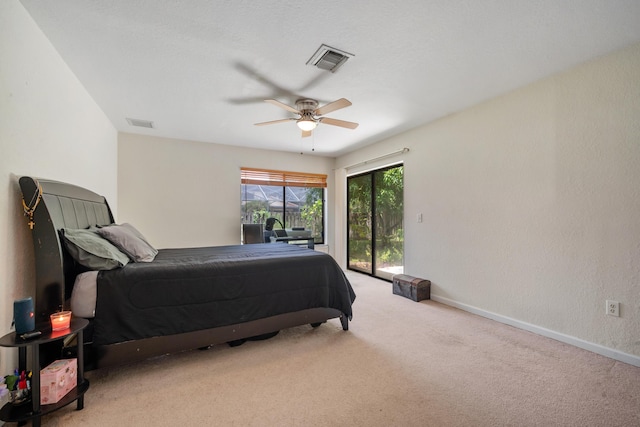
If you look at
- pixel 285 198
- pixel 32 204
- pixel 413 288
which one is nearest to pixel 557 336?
pixel 413 288

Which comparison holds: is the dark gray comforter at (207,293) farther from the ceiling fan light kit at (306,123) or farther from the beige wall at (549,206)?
the beige wall at (549,206)

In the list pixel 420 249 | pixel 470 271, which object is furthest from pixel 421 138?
pixel 470 271

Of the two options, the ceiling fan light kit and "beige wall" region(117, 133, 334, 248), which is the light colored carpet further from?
"beige wall" region(117, 133, 334, 248)

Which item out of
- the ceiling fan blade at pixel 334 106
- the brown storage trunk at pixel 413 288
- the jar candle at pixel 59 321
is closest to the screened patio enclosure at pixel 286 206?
the brown storage trunk at pixel 413 288

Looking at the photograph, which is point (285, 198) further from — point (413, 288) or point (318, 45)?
point (318, 45)

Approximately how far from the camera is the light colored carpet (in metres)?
1.52

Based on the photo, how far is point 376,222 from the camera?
16.6ft

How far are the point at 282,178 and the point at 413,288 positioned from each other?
318 cm

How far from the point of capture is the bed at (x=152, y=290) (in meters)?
1.67

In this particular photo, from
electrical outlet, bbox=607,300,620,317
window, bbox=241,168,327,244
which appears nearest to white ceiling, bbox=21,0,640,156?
electrical outlet, bbox=607,300,620,317

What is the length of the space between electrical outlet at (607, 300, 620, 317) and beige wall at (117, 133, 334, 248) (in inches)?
186

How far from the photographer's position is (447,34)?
1.96m

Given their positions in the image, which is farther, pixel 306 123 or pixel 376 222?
pixel 376 222

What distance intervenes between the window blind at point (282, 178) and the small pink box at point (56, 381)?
3.83 meters
